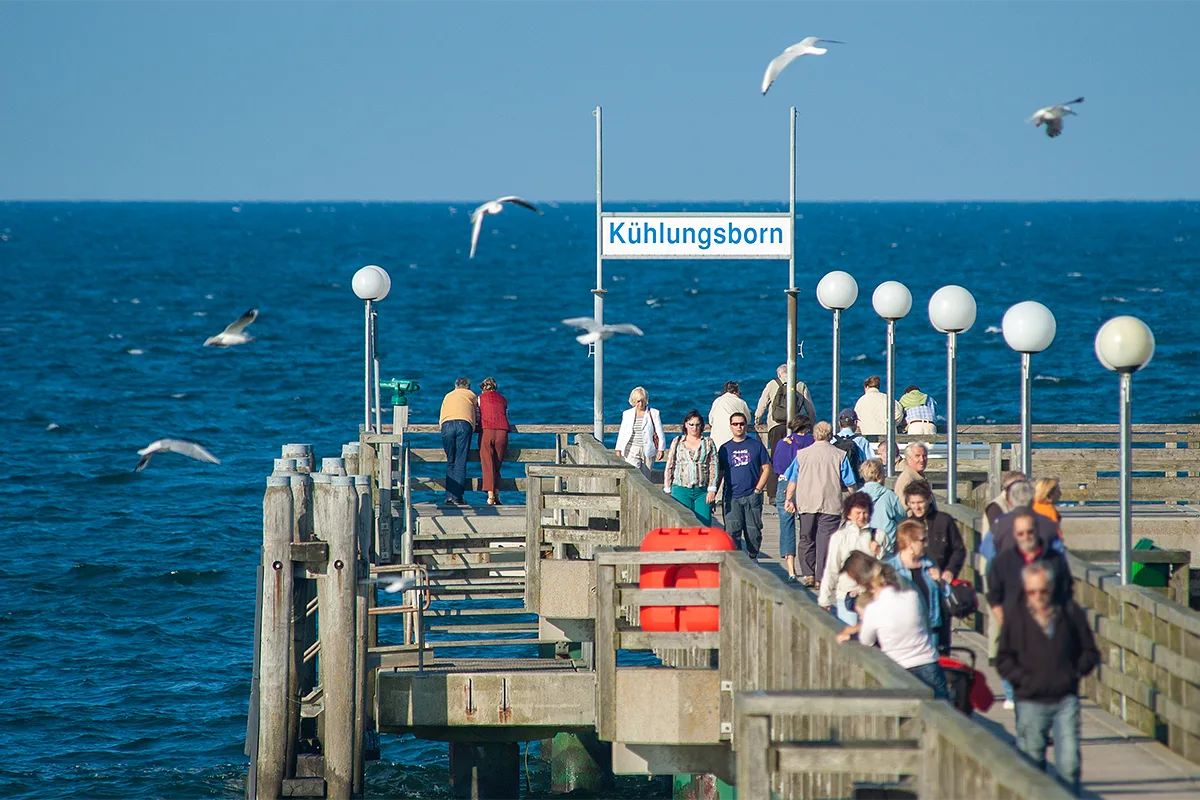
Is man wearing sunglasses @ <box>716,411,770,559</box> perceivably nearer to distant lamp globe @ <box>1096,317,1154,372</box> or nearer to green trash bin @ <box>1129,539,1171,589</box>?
green trash bin @ <box>1129,539,1171,589</box>

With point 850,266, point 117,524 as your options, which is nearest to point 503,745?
point 117,524

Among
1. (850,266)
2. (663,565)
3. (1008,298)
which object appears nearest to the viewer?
(663,565)

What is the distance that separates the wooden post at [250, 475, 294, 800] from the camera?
43.8 feet

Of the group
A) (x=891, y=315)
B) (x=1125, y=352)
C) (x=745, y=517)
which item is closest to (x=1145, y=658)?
(x=1125, y=352)

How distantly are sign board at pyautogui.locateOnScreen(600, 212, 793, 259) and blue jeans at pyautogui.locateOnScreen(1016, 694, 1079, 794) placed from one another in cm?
1026

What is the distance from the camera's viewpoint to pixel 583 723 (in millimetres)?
14555

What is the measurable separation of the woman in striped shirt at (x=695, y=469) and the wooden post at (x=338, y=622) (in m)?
2.99

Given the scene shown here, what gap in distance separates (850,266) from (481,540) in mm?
99862

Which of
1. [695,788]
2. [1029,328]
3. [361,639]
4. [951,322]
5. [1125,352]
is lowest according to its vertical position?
[695,788]

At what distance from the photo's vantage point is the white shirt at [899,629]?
8.55 metres

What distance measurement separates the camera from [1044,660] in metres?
7.90

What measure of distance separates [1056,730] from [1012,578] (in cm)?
83

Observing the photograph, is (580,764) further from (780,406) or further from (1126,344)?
(1126,344)

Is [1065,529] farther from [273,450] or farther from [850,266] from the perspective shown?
[850,266]
